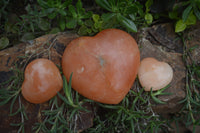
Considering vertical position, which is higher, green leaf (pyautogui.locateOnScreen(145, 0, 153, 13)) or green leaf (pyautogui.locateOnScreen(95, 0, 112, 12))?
green leaf (pyautogui.locateOnScreen(95, 0, 112, 12))

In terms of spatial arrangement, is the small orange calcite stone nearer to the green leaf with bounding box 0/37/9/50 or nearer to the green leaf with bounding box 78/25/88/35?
the green leaf with bounding box 78/25/88/35

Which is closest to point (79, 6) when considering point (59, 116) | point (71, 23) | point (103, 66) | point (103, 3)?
point (71, 23)

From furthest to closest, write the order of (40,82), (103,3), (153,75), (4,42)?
1. (4,42)
2. (153,75)
3. (103,3)
4. (40,82)

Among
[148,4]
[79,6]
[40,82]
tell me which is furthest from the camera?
[148,4]

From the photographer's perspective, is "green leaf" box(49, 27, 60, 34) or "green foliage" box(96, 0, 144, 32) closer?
"green foliage" box(96, 0, 144, 32)

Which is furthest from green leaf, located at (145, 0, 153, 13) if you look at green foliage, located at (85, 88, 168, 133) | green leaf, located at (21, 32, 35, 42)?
green leaf, located at (21, 32, 35, 42)

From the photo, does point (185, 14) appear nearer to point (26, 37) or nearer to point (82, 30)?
point (82, 30)

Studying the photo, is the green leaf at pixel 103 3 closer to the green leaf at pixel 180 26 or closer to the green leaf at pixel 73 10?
the green leaf at pixel 73 10
